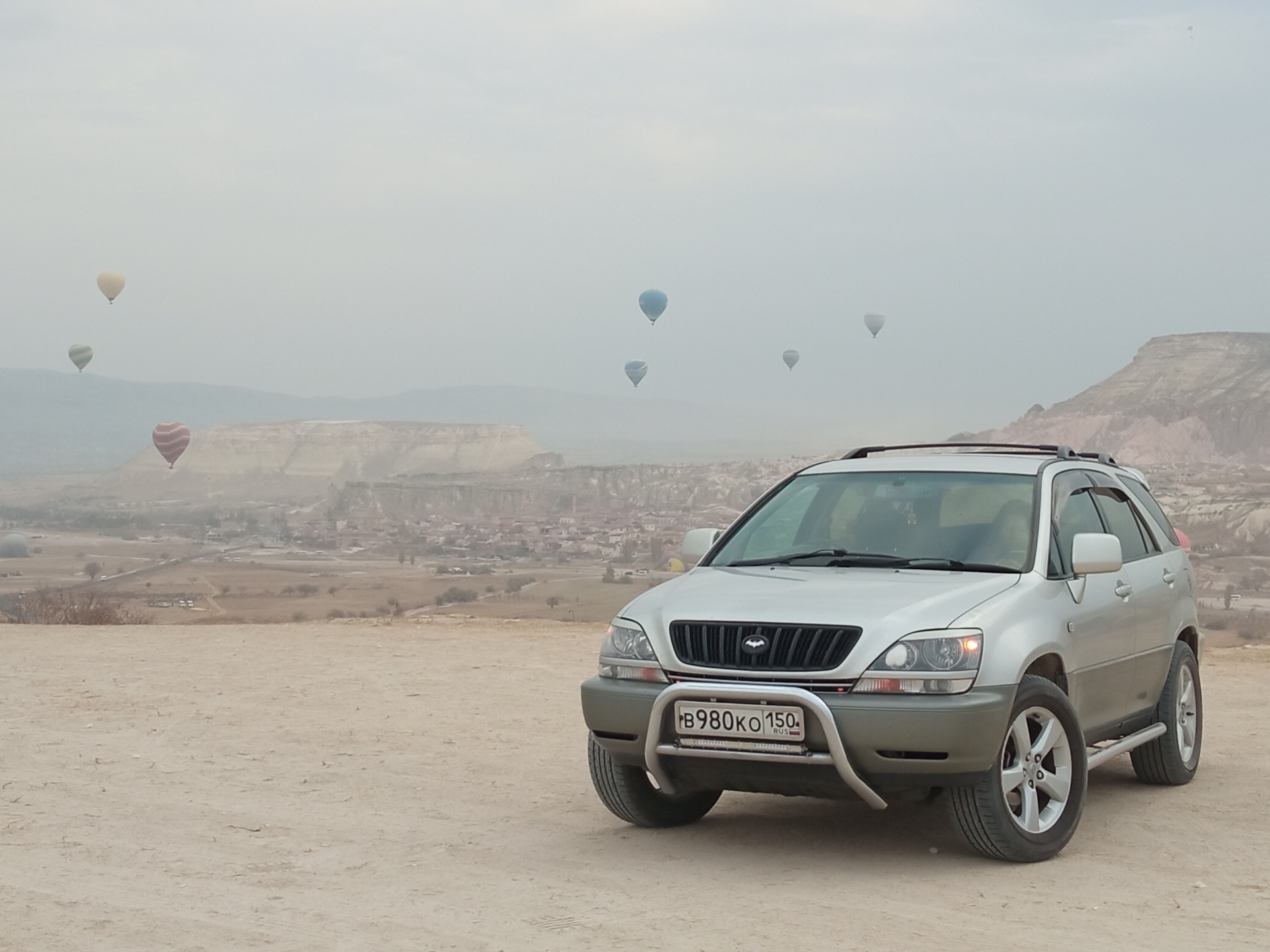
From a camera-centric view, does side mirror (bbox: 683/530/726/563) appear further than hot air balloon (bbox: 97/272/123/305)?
No

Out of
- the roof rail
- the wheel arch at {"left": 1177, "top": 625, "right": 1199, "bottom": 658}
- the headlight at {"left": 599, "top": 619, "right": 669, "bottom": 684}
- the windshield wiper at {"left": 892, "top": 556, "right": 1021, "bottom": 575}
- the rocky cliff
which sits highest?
the roof rail

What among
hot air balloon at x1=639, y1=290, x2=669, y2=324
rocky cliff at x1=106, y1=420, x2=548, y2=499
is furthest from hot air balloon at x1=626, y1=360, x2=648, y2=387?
rocky cliff at x1=106, y1=420, x2=548, y2=499

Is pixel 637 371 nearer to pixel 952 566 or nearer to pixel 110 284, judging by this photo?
pixel 110 284

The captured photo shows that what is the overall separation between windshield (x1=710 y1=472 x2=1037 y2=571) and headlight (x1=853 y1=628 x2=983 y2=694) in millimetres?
811

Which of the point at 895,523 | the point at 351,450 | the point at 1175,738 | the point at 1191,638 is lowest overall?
the point at 351,450

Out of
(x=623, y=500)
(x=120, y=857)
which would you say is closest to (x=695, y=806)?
(x=120, y=857)

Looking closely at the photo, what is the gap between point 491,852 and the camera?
6.75m

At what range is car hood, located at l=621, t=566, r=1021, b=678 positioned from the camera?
6039mm

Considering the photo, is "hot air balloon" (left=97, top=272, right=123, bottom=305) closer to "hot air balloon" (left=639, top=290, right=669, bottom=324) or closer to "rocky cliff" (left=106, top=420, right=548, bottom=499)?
"hot air balloon" (left=639, top=290, right=669, bottom=324)

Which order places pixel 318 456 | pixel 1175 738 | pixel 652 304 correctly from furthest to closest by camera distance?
pixel 318 456
pixel 652 304
pixel 1175 738

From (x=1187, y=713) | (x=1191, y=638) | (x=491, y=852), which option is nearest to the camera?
(x=491, y=852)

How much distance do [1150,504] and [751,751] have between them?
3790 mm

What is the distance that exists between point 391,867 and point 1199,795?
4351mm

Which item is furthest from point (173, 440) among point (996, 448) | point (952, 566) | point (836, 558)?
point (952, 566)
